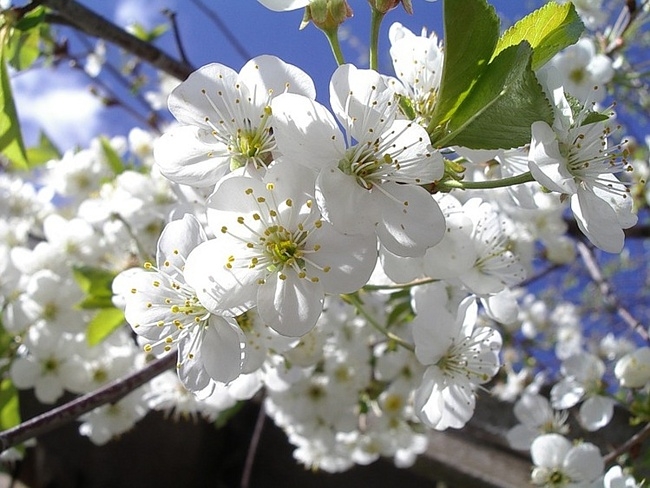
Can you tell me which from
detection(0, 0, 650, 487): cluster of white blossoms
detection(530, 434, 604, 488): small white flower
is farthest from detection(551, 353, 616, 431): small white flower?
detection(530, 434, 604, 488): small white flower

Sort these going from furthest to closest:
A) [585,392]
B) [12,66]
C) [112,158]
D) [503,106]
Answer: [112,158] → [585,392] → [12,66] → [503,106]

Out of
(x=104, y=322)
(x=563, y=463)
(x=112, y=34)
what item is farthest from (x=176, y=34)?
(x=563, y=463)

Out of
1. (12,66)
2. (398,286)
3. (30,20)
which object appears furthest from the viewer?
(12,66)

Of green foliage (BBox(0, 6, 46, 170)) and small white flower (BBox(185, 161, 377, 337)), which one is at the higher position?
green foliage (BBox(0, 6, 46, 170))

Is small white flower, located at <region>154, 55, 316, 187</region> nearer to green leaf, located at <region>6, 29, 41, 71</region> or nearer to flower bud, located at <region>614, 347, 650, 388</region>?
green leaf, located at <region>6, 29, 41, 71</region>

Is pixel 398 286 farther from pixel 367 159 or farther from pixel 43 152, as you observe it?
pixel 43 152

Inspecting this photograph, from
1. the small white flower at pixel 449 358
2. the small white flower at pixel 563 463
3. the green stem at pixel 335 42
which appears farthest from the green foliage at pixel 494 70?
the small white flower at pixel 563 463
